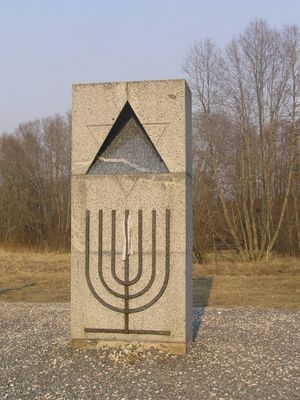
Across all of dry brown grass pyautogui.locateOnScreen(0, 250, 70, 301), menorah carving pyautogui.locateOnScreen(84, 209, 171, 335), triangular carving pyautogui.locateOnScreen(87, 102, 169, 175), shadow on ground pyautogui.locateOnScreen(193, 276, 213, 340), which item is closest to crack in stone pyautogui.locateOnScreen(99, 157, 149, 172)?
triangular carving pyautogui.locateOnScreen(87, 102, 169, 175)

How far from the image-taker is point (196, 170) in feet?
79.8

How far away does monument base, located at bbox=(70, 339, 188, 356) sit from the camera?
631cm

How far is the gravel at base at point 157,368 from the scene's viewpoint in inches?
202

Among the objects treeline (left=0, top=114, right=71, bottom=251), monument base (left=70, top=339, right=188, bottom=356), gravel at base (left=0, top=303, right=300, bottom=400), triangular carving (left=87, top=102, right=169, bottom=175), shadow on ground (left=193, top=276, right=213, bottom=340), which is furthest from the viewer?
treeline (left=0, top=114, right=71, bottom=251)

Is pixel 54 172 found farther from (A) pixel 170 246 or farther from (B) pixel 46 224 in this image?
(A) pixel 170 246

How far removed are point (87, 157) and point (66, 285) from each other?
1007 centimetres

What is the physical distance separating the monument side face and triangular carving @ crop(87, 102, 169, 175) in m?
0.01

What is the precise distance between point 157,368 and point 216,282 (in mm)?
10621

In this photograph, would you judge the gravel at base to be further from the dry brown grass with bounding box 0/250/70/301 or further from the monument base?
the dry brown grass with bounding box 0/250/70/301

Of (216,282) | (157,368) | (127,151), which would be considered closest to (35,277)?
(216,282)

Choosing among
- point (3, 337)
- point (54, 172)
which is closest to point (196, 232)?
point (3, 337)

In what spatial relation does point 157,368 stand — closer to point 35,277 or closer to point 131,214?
point 131,214

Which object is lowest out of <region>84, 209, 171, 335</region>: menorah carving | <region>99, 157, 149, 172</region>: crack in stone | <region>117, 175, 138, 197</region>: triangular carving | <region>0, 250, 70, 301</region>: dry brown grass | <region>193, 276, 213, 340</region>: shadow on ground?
<region>0, 250, 70, 301</region>: dry brown grass

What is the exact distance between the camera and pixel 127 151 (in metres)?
6.65
